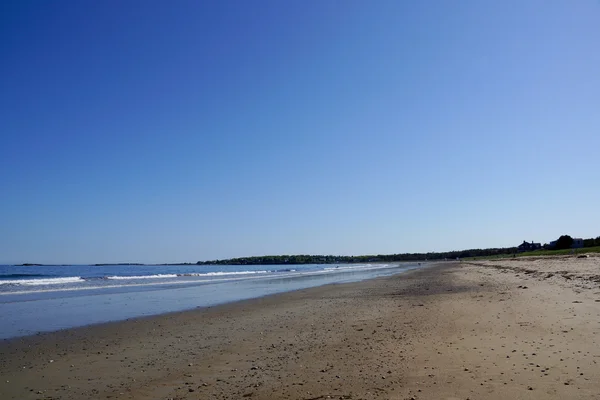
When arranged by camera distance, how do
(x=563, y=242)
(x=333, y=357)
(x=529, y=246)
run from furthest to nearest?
(x=529, y=246)
(x=563, y=242)
(x=333, y=357)

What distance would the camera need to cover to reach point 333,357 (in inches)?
348

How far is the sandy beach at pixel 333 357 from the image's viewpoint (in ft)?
21.8

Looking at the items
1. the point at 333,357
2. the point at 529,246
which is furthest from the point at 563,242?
the point at 333,357

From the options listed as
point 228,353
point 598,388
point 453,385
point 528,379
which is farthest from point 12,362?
point 598,388

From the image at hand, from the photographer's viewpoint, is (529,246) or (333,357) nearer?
(333,357)

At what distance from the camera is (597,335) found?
8875 mm

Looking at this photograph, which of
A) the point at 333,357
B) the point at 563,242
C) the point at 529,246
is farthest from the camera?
the point at 529,246

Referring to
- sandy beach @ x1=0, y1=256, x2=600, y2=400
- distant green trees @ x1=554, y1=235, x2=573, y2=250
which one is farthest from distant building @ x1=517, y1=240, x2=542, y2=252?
sandy beach @ x1=0, y1=256, x2=600, y2=400

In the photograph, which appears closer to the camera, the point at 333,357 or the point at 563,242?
the point at 333,357

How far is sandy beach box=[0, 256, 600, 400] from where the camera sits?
666 centimetres

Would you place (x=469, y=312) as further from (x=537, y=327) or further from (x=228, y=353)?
(x=228, y=353)

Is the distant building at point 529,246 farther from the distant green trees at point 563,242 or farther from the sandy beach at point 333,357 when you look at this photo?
the sandy beach at point 333,357

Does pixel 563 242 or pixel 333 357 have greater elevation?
pixel 563 242

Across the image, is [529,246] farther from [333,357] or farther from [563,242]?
[333,357]
